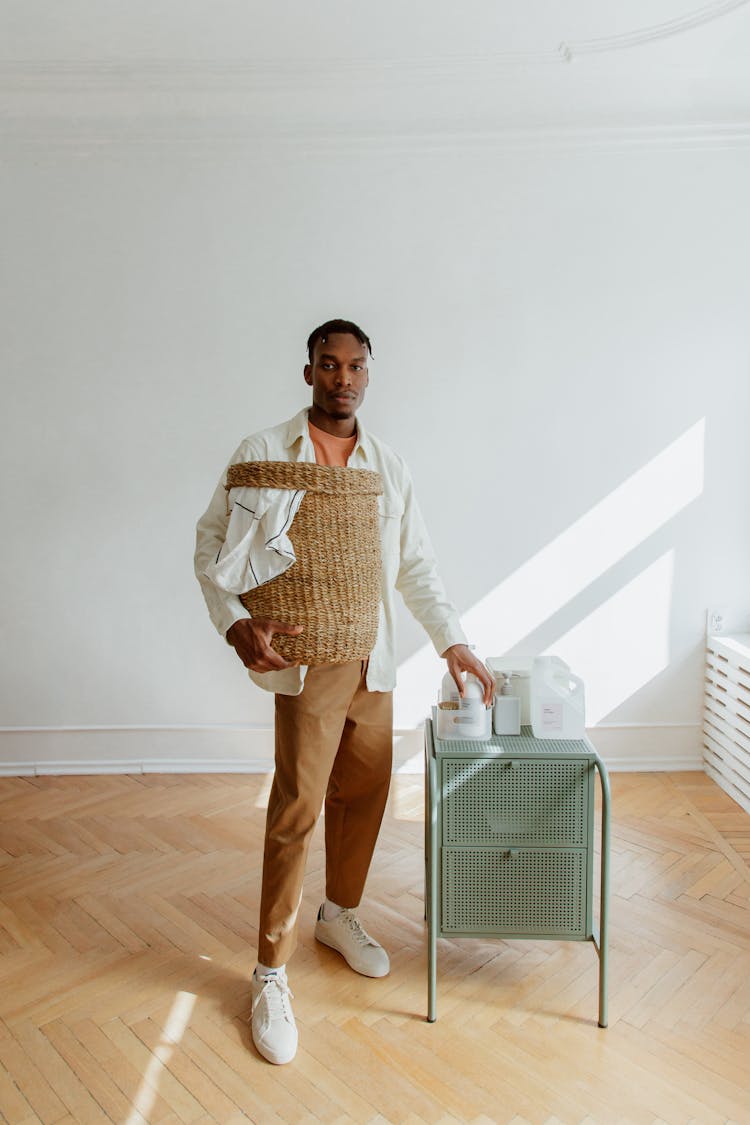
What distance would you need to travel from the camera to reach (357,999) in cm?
210

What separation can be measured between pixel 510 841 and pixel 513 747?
0.24m

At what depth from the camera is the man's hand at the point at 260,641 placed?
180cm

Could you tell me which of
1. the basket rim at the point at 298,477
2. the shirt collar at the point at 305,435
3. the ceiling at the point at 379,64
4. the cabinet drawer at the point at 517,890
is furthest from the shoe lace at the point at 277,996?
the ceiling at the point at 379,64

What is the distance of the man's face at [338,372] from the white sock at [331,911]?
1.37 m

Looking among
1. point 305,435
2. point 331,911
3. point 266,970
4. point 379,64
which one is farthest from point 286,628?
point 379,64

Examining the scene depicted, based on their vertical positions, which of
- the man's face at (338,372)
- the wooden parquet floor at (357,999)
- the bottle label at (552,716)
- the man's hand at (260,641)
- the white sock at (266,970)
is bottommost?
the wooden parquet floor at (357,999)

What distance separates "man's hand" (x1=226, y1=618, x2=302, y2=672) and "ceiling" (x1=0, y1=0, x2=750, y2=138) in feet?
7.55

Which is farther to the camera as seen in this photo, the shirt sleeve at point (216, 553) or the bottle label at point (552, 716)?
the bottle label at point (552, 716)

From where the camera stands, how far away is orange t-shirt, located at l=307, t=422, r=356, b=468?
6.81 feet

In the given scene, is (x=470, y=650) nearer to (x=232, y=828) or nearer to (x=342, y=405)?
(x=342, y=405)

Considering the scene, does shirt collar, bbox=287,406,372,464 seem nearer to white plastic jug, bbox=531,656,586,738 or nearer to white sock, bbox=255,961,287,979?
white plastic jug, bbox=531,656,586,738

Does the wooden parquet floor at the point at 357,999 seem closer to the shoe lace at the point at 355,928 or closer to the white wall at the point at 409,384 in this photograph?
the shoe lace at the point at 355,928

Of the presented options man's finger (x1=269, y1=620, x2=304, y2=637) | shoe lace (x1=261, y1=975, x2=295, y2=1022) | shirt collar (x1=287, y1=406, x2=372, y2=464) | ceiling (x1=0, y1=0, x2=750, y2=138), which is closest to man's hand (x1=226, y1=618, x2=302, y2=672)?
man's finger (x1=269, y1=620, x2=304, y2=637)

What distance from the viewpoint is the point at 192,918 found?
2496mm
